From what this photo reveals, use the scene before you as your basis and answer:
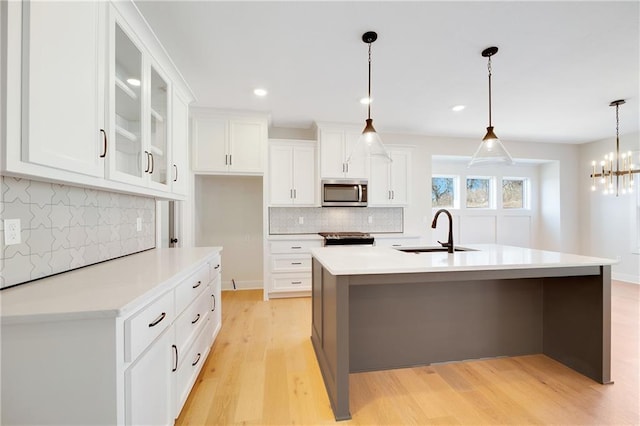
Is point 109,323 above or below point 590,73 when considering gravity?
below

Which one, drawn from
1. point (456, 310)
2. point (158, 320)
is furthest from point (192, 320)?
point (456, 310)

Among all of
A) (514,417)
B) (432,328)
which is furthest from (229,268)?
(514,417)

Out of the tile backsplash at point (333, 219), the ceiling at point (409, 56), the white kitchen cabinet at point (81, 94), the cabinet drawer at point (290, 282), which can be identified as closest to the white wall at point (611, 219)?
the ceiling at point (409, 56)

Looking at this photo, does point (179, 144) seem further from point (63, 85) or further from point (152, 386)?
point (152, 386)

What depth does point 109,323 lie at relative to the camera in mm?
951

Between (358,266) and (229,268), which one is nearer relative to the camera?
(358,266)

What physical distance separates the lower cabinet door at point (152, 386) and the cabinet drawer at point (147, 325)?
0.15ft

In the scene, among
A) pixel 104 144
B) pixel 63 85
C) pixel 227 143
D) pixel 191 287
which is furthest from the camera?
pixel 227 143

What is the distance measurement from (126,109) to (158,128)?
1.50 feet

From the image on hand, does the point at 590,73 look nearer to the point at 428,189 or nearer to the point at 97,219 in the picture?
the point at 428,189

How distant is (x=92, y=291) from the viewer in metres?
1.14

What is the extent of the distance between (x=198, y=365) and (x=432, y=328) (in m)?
1.74

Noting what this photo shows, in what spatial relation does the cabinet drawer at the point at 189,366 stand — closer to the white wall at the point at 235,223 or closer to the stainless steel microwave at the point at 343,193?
the white wall at the point at 235,223

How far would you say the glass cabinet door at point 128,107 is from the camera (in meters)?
1.53
